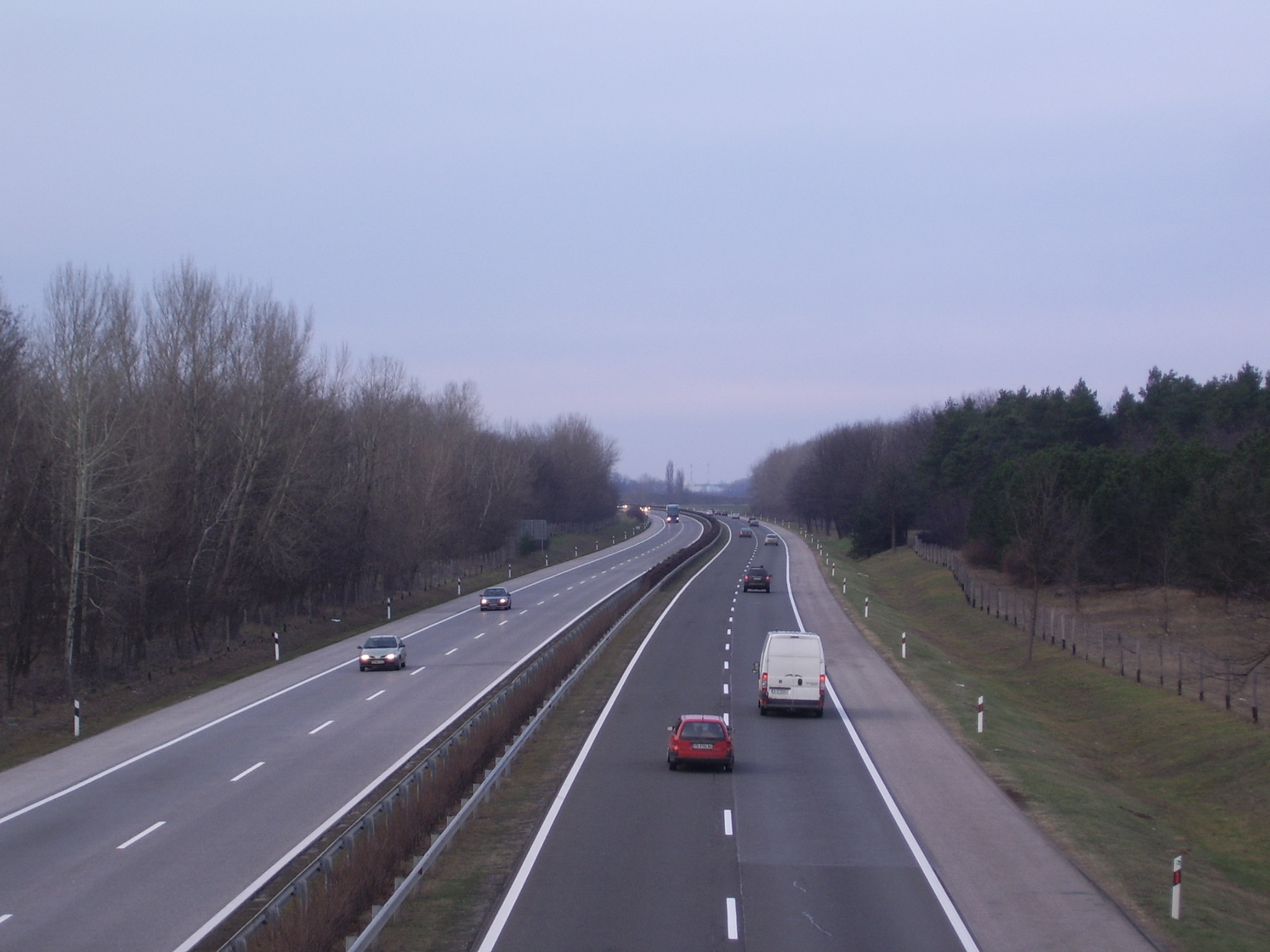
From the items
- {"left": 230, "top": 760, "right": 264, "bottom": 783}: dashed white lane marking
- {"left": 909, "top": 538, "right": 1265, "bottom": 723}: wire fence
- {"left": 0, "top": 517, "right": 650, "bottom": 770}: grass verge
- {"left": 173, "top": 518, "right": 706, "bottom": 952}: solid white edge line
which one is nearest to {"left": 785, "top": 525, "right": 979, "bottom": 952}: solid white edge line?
{"left": 173, "top": 518, "right": 706, "bottom": 952}: solid white edge line

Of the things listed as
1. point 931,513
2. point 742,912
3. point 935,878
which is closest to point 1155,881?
point 935,878

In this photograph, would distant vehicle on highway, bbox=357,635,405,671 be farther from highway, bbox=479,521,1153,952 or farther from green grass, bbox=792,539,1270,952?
green grass, bbox=792,539,1270,952

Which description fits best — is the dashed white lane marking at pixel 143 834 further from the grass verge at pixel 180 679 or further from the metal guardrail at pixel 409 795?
the grass verge at pixel 180 679

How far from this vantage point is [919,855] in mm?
15531

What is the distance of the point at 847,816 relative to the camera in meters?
17.8

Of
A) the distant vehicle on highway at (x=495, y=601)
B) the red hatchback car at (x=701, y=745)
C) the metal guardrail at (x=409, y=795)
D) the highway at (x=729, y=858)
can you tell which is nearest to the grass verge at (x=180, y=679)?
the distant vehicle on highway at (x=495, y=601)

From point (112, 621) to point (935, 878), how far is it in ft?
115

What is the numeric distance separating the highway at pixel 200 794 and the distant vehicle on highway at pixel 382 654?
377mm

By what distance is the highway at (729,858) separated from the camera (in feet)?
39.1

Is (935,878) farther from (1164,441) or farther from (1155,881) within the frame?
(1164,441)

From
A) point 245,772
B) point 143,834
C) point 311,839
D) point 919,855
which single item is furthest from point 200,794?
point 919,855

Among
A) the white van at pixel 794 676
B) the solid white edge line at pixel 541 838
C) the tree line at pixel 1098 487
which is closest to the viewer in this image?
the solid white edge line at pixel 541 838

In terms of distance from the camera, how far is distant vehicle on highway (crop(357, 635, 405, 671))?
38.1m

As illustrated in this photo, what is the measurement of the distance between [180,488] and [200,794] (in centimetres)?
2832
